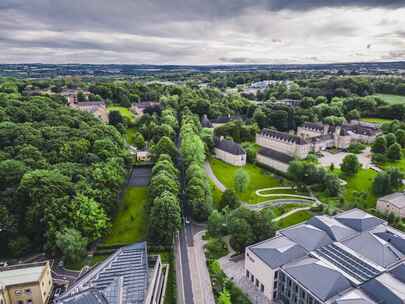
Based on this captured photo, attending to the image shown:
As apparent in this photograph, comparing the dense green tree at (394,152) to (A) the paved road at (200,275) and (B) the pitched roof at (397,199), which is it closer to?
(B) the pitched roof at (397,199)

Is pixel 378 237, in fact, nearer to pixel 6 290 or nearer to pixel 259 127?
pixel 6 290

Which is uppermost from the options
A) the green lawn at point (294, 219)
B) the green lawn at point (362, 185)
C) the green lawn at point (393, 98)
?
the green lawn at point (393, 98)

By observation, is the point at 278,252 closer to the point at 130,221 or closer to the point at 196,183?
the point at 196,183

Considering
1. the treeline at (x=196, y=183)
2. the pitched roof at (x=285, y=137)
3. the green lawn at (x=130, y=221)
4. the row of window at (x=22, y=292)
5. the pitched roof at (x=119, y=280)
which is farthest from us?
the pitched roof at (x=285, y=137)

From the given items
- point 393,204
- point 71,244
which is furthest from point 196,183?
point 393,204

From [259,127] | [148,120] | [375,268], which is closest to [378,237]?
[375,268]

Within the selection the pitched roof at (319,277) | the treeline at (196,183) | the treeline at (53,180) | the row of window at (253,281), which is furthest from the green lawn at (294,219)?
the treeline at (53,180)

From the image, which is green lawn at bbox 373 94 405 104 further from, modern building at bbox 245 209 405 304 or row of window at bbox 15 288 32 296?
row of window at bbox 15 288 32 296
